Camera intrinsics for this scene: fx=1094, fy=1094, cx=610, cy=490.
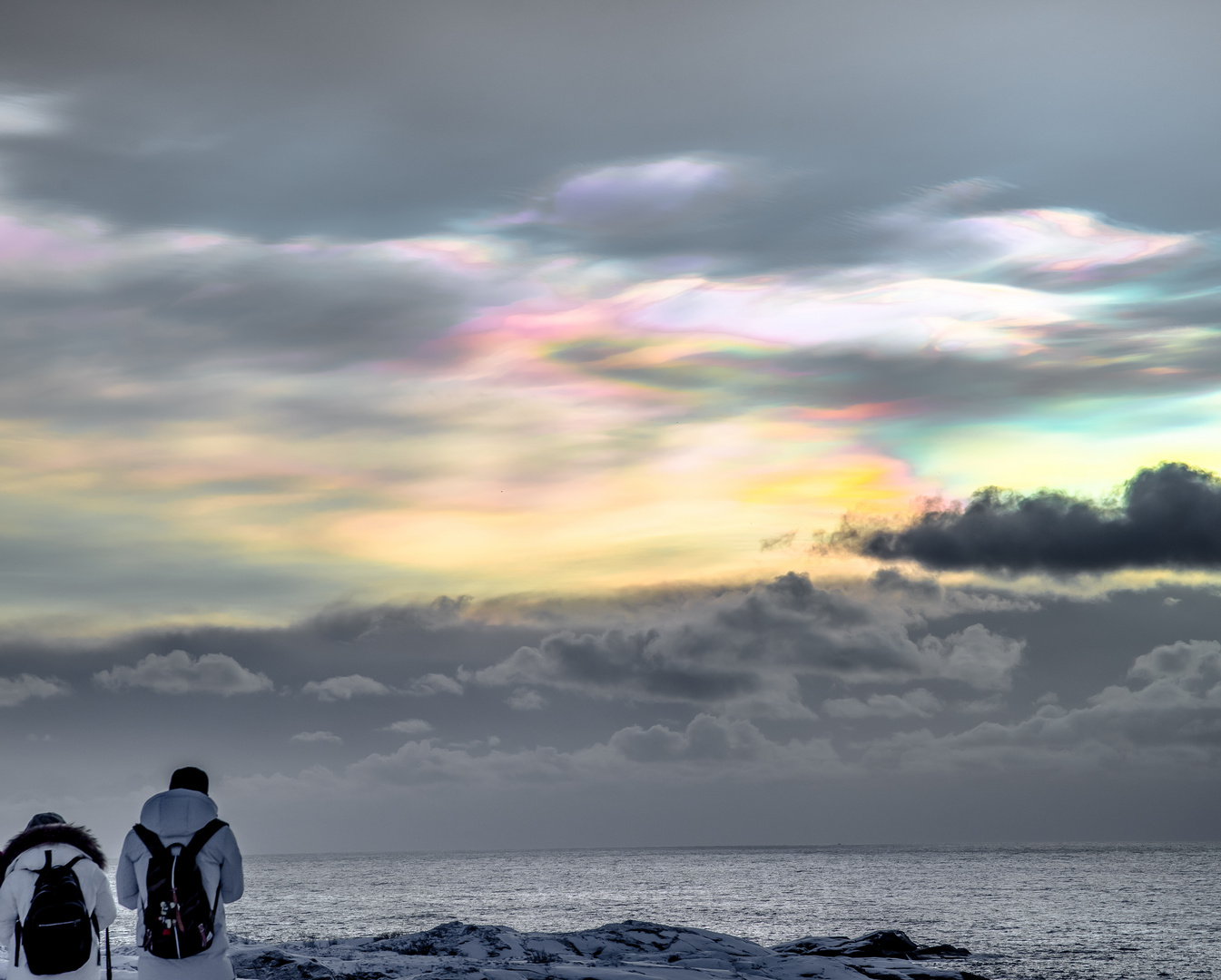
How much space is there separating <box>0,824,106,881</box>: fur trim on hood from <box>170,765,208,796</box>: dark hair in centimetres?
112

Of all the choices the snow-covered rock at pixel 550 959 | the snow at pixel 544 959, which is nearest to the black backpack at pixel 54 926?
the snow at pixel 544 959

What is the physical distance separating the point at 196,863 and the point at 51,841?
1549 millimetres

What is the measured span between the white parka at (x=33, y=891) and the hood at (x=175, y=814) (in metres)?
0.76

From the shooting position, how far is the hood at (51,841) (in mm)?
10438

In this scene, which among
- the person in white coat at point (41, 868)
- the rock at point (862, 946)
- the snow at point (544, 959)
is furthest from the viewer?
the rock at point (862, 946)

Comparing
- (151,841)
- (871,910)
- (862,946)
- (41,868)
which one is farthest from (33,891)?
(871,910)

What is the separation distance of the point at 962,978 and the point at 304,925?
47.0 m

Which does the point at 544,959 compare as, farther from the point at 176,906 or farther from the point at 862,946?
the point at 176,906

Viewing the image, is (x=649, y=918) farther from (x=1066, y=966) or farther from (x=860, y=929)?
(x=1066, y=966)

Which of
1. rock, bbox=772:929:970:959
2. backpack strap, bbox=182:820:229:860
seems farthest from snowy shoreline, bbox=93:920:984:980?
backpack strap, bbox=182:820:229:860

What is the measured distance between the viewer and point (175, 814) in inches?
405

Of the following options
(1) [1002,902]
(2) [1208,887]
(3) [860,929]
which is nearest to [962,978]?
(3) [860,929]

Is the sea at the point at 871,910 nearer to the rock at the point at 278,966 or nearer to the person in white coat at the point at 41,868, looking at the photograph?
the rock at the point at 278,966

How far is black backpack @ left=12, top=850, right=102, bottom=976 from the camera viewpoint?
10.2 metres
